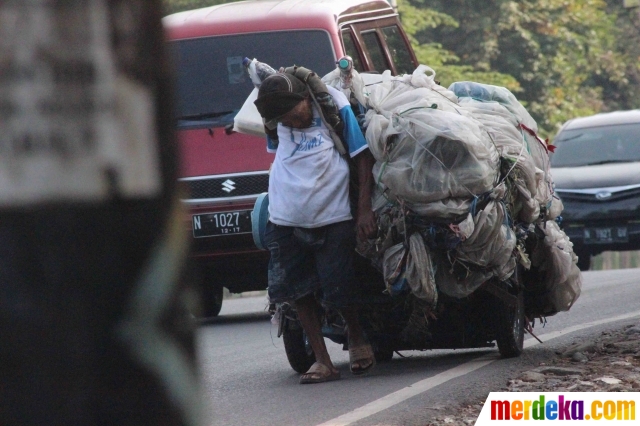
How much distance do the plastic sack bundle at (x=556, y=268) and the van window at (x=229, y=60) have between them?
12.3ft

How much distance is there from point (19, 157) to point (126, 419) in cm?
28

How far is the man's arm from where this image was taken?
253 inches

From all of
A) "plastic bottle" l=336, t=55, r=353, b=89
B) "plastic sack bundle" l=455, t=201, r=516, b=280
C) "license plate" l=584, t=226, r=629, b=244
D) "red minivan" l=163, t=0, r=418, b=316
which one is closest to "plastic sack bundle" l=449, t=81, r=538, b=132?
"plastic bottle" l=336, t=55, r=353, b=89

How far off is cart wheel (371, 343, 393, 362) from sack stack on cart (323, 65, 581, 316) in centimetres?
102

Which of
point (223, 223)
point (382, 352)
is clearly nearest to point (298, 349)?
point (382, 352)

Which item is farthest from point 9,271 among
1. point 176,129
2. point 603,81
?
point 603,81

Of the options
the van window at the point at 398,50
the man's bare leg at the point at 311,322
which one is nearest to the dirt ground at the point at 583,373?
the man's bare leg at the point at 311,322

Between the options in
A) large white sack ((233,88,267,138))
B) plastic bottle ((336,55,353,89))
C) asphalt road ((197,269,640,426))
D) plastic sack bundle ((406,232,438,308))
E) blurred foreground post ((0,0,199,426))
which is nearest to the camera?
blurred foreground post ((0,0,199,426))

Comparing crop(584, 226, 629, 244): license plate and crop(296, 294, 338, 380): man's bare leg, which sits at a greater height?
crop(296, 294, 338, 380): man's bare leg

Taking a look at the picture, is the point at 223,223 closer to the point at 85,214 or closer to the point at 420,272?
the point at 420,272

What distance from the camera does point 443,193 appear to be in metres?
6.18

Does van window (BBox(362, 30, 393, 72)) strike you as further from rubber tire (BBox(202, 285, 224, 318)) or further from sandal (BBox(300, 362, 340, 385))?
sandal (BBox(300, 362, 340, 385))

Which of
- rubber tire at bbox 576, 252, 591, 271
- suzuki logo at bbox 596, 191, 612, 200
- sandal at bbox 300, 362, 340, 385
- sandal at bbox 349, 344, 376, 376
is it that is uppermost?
sandal at bbox 349, 344, 376, 376

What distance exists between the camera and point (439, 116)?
20.9 ft
